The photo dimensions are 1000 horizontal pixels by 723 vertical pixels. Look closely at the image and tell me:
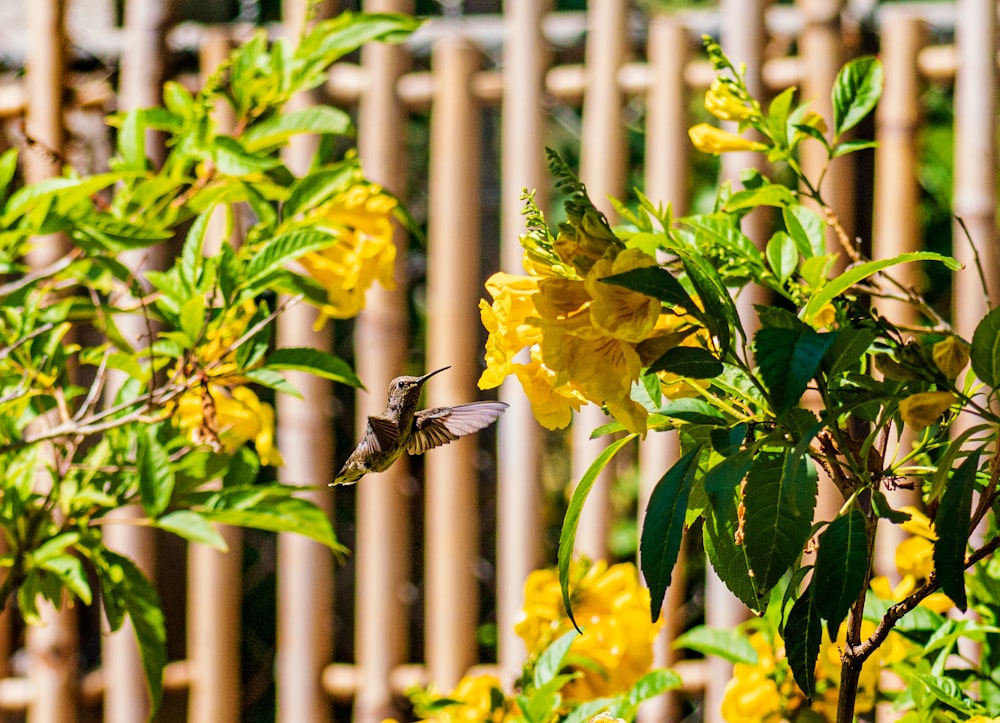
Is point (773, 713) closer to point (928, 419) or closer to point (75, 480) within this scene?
point (928, 419)

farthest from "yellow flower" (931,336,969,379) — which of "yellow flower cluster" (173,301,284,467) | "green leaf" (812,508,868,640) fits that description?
"yellow flower cluster" (173,301,284,467)

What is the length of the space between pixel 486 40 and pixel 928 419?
1621mm

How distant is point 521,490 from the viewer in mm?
1816

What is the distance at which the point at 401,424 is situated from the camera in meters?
0.66

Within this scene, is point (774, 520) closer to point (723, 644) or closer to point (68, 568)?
point (723, 644)

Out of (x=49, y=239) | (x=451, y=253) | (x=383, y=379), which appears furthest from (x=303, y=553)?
(x=49, y=239)

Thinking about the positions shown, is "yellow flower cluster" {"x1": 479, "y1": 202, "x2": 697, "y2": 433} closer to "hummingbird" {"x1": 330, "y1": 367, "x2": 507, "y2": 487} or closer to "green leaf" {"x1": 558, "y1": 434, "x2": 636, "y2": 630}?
"green leaf" {"x1": 558, "y1": 434, "x2": 636, "y2": 630}

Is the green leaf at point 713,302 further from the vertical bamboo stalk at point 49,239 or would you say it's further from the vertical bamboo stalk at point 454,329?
the vertical bamboo stalk at point 49,239

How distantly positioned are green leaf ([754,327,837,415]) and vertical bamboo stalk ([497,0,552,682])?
1393 mm

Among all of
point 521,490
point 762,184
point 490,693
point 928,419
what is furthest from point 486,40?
point 928,419

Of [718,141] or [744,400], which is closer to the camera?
[744,400]

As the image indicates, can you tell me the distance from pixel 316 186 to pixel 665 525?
1.72 ft

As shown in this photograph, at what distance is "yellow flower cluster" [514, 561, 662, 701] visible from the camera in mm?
846

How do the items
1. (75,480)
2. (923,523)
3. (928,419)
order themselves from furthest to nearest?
(75,480), (923,523), (928,419)
